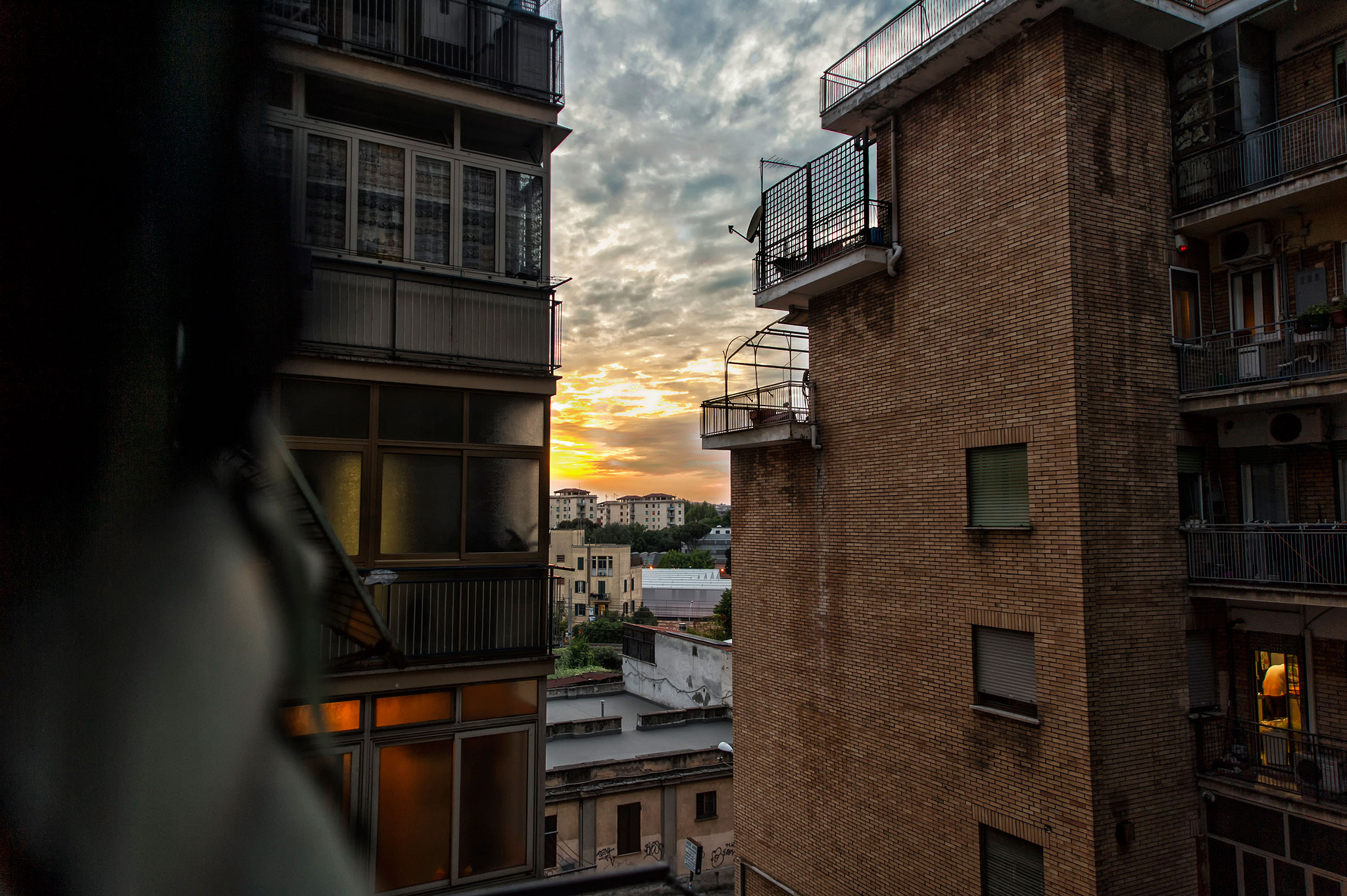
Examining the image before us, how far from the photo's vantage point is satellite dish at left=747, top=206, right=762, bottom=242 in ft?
53.7

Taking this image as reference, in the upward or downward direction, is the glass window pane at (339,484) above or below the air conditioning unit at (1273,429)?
below

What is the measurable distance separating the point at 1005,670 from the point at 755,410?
7563 millimetres

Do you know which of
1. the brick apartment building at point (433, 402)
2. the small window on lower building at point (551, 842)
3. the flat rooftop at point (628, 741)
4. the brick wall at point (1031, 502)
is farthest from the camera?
the flat rooftop at point (628, 741)

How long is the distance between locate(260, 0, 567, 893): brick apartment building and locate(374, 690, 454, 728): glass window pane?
19 mm

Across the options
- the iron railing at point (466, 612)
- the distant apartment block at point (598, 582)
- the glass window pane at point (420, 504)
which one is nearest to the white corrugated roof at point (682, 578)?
the distant apartment block at point (598, 582)

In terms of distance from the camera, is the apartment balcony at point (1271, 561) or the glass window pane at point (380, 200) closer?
the glass window pane at point (380, 200)

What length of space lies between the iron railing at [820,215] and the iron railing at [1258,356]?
5356 millimetres

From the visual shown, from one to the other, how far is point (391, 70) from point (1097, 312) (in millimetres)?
9720

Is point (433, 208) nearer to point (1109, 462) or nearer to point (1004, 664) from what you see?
point (1109, 462)

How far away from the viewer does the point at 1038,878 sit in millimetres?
10375

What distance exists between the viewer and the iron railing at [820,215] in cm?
1386

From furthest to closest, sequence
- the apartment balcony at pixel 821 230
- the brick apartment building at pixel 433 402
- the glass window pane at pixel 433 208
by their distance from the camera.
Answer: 1. the apartment balcony at pixel 821 230
2. the glass window pane at pixel 433 208
3. the brick apartment building at pixel 433 402

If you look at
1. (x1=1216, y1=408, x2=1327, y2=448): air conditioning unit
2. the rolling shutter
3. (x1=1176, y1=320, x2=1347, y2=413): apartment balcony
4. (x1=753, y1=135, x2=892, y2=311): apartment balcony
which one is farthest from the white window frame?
(x1=1216, y1=408, x2=1327, y2=448): air conditioning unit

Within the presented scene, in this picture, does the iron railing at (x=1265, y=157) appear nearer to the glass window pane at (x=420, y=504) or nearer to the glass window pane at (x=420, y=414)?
the glass window pane at (x=420, y=414)
